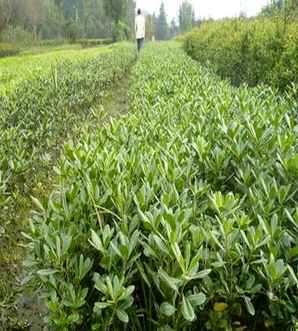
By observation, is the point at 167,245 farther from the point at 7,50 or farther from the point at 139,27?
the point at 7,50

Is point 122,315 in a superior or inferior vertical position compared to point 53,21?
inferior

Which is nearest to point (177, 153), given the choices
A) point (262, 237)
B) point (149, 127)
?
point (149, 127)

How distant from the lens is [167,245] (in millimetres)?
1777

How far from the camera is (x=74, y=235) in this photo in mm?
A: 2035

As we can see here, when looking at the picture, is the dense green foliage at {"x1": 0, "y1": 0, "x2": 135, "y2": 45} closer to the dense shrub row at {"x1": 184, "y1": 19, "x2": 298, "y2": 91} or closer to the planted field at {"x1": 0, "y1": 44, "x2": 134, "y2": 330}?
the dense shrub row at {"x1": 184, "y1": 19, "x2": 298, "y2": 91}

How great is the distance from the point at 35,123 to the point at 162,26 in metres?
105

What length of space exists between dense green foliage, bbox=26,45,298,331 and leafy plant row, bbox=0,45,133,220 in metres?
1.21

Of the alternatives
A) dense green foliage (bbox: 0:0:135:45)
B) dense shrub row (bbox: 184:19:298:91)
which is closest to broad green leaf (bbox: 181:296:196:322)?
dense shrub row (bbox: 184:19:298:91)

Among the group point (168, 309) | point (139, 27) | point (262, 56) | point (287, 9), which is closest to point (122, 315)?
point (168, 309)

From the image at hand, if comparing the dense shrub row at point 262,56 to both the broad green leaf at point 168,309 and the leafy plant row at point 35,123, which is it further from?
the broad green leaf at point 168,309

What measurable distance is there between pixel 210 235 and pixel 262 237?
0.69 feet

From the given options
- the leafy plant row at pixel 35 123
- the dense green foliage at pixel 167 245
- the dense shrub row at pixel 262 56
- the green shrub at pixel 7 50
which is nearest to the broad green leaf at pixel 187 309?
the dense green foliage at pixel 167 245

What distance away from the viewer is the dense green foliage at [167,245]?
69.6 inches

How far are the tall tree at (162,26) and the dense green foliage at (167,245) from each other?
99.6 m
